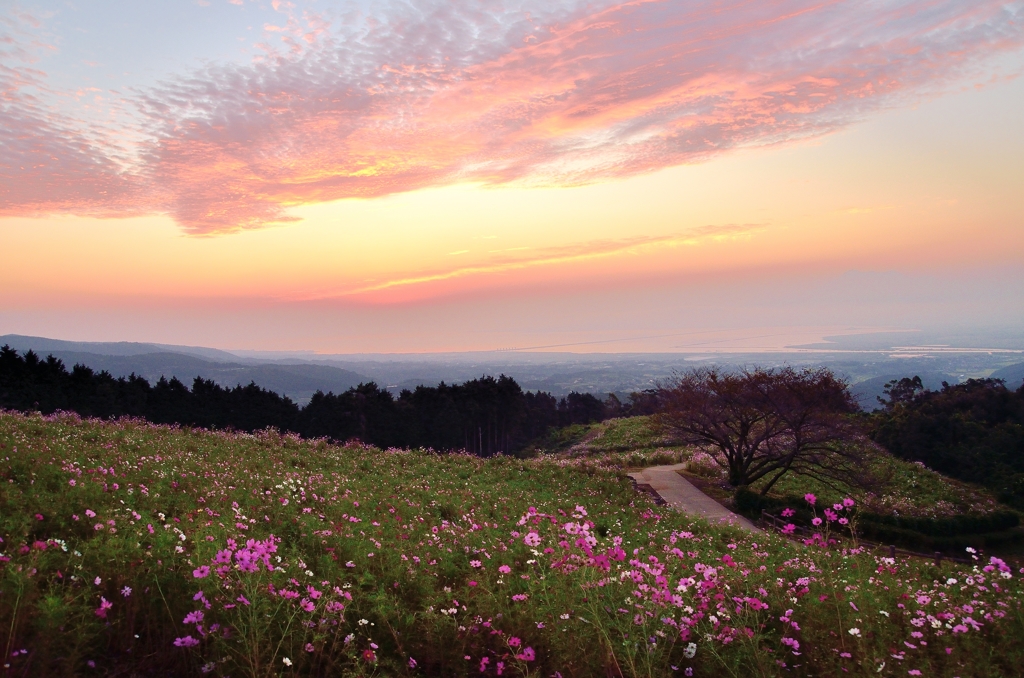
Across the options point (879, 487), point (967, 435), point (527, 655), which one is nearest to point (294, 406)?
point (879, 487)

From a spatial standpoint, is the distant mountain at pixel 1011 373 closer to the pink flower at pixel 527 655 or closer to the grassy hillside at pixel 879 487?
the grassy hillside at pixel 879 487

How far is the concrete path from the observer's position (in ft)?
59.0

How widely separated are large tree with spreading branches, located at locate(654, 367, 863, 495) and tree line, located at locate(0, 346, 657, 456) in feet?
57.0

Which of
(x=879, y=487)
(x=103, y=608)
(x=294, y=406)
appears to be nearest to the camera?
(x=103, y=608)

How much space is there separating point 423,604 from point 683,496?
1884 centimetres

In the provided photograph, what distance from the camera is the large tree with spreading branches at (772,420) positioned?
69.1 ft

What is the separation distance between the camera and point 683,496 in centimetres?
2130

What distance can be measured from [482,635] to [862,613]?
10.4 ft

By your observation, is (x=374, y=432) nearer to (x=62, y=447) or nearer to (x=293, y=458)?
(x=293, y=458)

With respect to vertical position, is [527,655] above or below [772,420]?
above

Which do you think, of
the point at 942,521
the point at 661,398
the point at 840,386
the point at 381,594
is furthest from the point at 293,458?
the point at 942,521

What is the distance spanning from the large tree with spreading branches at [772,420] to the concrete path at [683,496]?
6.69 ft

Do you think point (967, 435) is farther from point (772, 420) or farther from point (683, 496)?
point (683, 496)

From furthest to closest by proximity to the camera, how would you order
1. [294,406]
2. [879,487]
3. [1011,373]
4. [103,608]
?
[1011,373] < [294,406] < [879,487] < [103,608]
